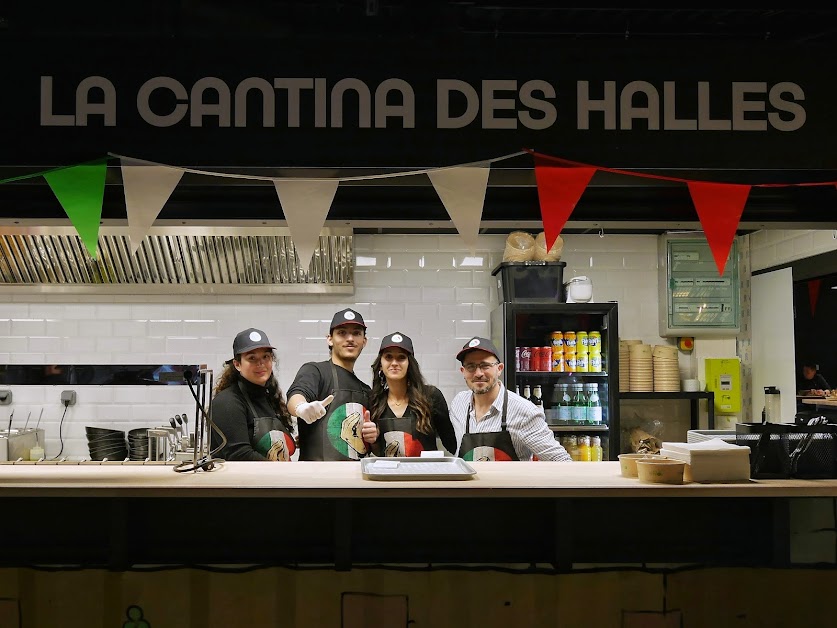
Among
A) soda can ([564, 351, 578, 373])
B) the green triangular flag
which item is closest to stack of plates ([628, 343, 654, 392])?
soda can ([564, 351, 578, 373])

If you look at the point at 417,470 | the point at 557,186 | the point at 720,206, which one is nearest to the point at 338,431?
the point at 417,470

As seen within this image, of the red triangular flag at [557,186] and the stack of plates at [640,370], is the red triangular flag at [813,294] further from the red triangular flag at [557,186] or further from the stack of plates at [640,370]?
the red triangular flag at [557,186]

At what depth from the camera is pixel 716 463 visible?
98.6 inches

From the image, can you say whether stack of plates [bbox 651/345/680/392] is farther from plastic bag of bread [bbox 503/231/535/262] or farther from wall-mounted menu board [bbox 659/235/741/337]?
plastic bag of bread [bbox 503/231/535/262]

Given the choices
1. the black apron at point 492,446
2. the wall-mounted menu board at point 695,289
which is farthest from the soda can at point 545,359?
the black apron at point 492,446

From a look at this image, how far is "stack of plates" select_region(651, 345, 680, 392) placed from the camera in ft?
18.4

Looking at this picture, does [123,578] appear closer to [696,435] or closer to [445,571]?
[445,571]

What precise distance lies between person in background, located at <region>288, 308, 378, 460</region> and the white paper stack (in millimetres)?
1952

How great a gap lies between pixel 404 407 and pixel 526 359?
1572 millimetres

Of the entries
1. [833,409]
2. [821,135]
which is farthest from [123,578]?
[833,409]

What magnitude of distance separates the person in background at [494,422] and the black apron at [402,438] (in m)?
0.22

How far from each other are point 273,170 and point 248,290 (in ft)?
11.4

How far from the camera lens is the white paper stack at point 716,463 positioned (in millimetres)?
2496

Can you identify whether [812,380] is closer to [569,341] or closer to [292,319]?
[569,341]
